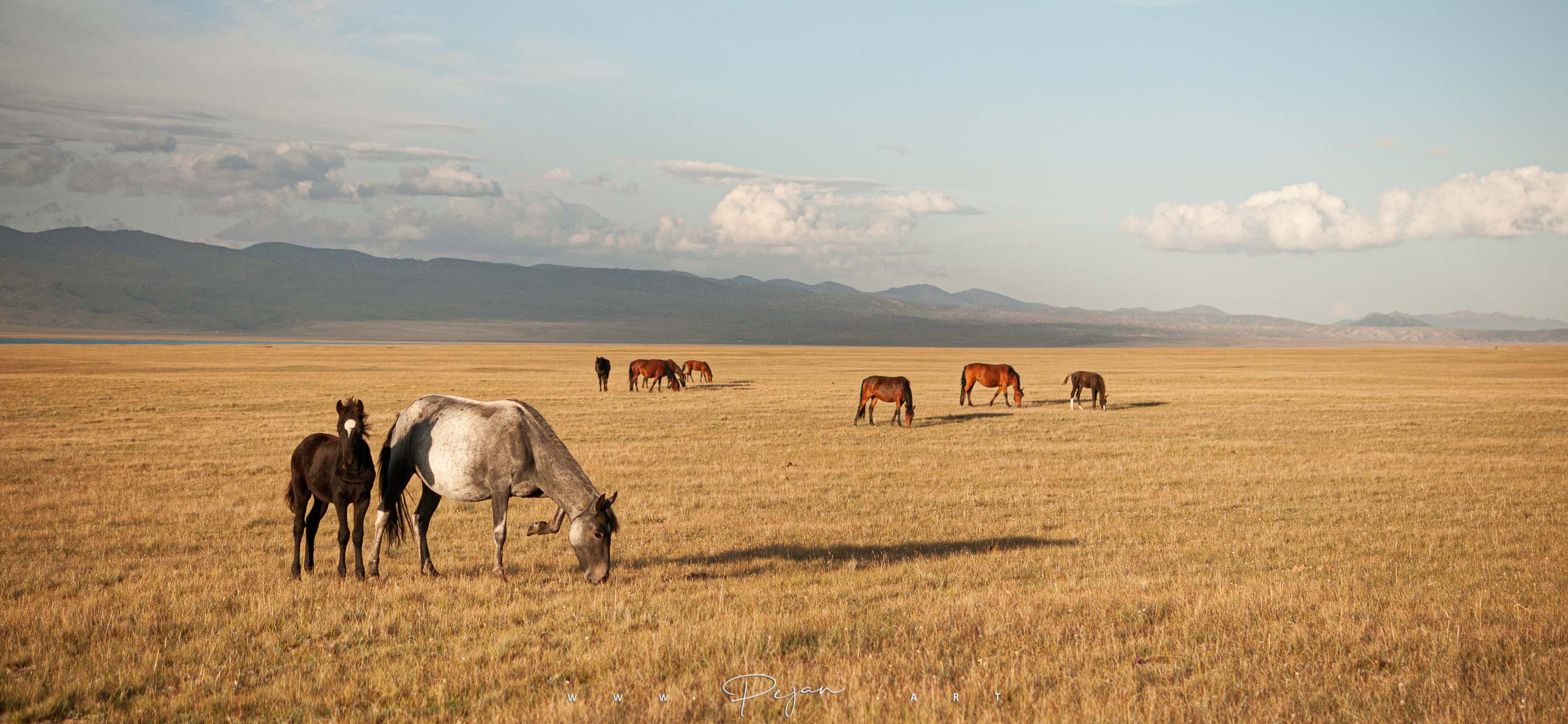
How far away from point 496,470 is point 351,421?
4.58 ft

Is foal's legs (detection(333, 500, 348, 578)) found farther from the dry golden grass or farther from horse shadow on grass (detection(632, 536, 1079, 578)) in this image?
horse shadow on grass (detection(632, 536, 1079, 578))

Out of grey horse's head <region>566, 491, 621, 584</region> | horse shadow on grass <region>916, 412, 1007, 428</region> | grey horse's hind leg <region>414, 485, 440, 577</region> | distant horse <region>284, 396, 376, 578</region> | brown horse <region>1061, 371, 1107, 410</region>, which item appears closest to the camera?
distant horse <region>284, 396, 376, 578</region>

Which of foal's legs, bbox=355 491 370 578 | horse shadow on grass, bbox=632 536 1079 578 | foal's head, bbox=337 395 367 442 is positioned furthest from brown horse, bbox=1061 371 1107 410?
foal's head, bbox=337 395 367 442

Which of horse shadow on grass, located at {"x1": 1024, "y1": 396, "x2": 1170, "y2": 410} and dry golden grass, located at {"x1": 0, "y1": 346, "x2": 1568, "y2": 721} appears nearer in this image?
dry golden grass, located at {"x1": 0, "y1": 346, "x2": 1568, "y2": 721}

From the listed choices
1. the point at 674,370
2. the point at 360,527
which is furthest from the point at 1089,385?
the point at 360,527

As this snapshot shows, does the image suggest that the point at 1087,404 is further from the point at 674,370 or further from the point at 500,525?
the point at 500,525

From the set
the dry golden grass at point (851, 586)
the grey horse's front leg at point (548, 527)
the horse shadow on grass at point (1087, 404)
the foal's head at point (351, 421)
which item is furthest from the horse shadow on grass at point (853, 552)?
the horse shadow on grass at point (1087, 404)

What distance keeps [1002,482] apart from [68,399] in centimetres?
3369

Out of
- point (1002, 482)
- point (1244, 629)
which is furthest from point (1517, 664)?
point (1002, 482)

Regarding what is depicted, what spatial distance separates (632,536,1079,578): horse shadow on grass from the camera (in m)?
10.8

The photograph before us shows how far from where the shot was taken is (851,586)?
31.0ft

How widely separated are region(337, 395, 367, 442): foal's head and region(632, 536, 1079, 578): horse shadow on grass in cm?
319

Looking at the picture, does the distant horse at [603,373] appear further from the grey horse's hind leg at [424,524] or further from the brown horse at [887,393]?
the grey horse's hind leg at [424,524]

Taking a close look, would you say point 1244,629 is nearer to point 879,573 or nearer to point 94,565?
point 879,573
